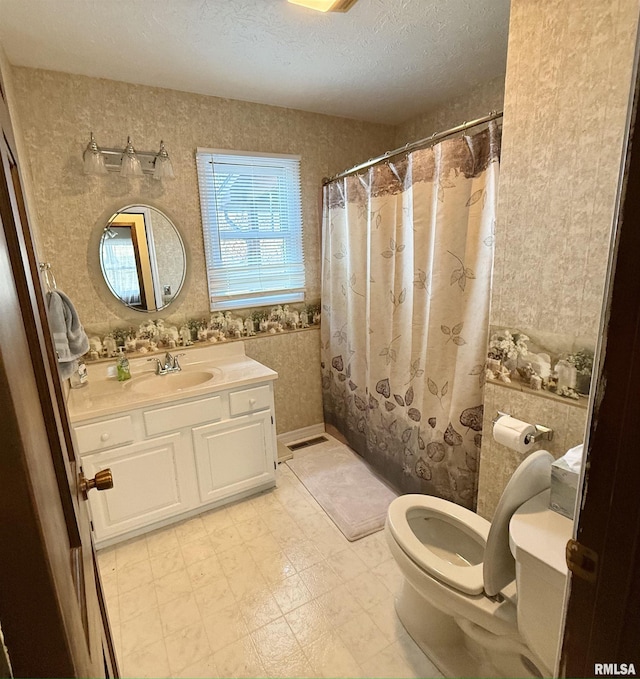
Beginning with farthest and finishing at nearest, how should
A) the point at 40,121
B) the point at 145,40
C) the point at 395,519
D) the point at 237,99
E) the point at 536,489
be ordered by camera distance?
the point at 237,99, the point at 40,121, the point at 145,40, the point at 395,519, the point at 536,489

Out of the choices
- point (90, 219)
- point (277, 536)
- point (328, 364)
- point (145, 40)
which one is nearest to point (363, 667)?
point (277, 536)

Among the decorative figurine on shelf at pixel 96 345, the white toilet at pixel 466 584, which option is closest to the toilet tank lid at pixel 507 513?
the white toilet at pixel 466 584

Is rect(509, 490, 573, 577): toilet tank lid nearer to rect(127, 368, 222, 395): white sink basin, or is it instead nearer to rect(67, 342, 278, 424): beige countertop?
rect(67, 342, 278, 424): beige countertop

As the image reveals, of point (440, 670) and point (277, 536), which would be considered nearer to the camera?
point (440, 670)

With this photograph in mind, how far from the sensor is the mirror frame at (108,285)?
2.06 m

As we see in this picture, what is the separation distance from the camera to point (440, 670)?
1312mm

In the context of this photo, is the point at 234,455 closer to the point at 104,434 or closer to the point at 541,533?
the point at 104,434

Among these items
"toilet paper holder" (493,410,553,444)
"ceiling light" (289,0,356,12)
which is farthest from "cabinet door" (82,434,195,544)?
"ceiling light" (289,0,356,12)

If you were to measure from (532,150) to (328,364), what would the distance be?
6.36ft

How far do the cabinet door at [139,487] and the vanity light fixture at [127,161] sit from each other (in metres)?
1.43

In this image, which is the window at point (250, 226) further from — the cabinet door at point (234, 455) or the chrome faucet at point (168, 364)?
the cabinet door at point (234, 455)

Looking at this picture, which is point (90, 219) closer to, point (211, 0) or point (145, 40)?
point (145, 40)

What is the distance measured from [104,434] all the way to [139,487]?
350mm


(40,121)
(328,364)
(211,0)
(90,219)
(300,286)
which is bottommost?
(328,364)
